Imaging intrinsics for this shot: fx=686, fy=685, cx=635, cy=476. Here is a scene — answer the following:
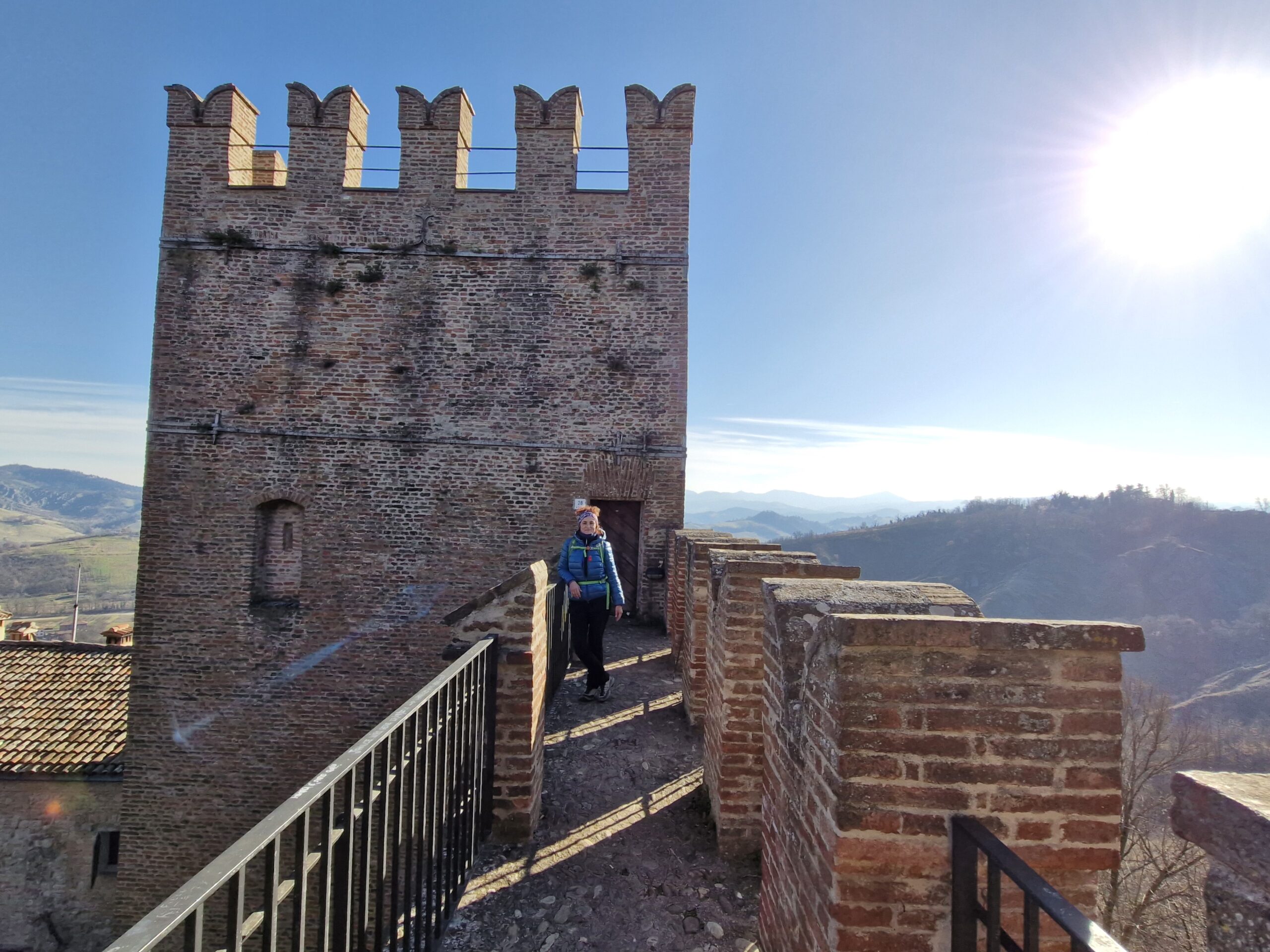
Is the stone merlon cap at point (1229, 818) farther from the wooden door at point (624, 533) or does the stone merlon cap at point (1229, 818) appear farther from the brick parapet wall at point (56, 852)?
the brick parapet wall at point (56, 852)

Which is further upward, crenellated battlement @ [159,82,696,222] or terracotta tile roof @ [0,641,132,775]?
crenellated battlement @ [159,82,696,222]

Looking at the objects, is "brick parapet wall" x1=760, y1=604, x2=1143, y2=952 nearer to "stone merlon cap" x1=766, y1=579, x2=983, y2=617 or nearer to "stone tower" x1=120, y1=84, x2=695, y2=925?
"stone merlon cap" x1=766, y1=579, x2=983, y2=617

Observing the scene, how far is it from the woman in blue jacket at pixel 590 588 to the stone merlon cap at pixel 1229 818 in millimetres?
4621

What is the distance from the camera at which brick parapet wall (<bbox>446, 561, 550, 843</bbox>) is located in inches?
150

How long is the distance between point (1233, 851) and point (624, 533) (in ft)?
32.8

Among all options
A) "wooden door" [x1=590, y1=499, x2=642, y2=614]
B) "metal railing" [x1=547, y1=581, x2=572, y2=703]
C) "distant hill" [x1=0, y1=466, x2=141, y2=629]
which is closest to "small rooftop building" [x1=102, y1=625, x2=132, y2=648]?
"wooden door" [x1=590, y1=499, x2=642, y2=614]

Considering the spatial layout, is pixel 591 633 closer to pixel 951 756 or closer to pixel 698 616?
pixel 698 616

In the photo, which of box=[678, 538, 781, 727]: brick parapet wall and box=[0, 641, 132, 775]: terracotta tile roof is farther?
box=[0, 641, 132, 775]: terracotta tile roof

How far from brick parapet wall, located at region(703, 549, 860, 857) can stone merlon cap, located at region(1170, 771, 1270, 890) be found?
2.13m

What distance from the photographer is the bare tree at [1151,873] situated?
14.4 meters

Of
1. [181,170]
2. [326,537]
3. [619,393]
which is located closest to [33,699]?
[326,537]

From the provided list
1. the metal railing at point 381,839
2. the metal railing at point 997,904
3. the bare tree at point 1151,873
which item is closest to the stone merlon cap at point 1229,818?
the metal railing at point 997,904

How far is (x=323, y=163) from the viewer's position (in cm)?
1089

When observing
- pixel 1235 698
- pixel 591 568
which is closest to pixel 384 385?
pixel 591 568
